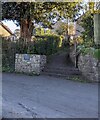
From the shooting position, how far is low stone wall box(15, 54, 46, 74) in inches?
650

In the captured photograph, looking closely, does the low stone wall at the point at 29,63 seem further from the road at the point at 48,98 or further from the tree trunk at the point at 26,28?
the tree trunk at the point at 26,28

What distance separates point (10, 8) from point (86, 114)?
1540cm

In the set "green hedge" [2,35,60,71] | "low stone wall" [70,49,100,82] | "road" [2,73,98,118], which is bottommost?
"road" [2,73,98,118]

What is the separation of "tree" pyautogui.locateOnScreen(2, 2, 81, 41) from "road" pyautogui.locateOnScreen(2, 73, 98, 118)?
7354 millimetres

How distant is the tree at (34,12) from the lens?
2102 centimetres

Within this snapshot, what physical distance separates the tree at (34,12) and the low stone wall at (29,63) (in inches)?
120

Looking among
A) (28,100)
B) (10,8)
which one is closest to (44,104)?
(28,100)

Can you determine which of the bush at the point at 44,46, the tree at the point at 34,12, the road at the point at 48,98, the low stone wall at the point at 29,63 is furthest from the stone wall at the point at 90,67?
the tree at the point at 34,12

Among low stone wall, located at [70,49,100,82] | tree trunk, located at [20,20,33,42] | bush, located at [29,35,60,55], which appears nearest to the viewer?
low stone wall, located at [70,49,100,82]

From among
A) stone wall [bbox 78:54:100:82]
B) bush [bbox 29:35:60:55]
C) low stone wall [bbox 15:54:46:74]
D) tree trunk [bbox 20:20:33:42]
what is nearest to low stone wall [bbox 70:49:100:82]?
stone wall [bbox 78:54:100:82]

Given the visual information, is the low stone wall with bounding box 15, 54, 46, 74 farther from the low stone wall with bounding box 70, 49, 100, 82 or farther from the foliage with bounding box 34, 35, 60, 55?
the low stone wall with bounding box 70, 49, 100, 82

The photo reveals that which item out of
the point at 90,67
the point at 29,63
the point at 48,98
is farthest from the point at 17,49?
the point at 48,98

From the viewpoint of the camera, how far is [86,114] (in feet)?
24.4

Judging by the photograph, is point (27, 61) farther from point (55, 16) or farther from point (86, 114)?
point (86, 114)
